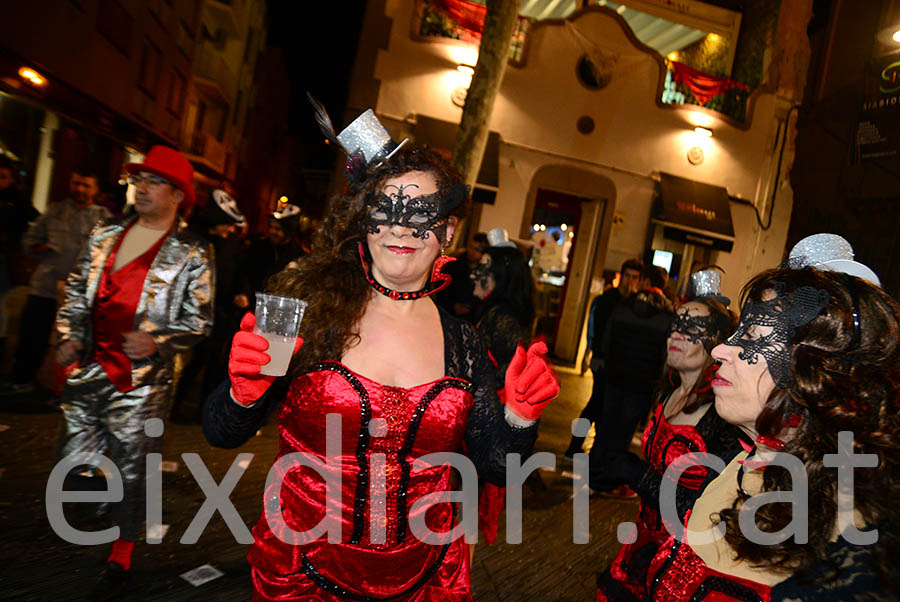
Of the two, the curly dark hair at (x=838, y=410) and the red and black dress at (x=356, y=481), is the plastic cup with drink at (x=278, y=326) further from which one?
the curly dark hair at (x=838, y=410)

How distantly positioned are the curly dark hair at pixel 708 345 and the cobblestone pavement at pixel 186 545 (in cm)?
155

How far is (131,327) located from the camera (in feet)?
9.74

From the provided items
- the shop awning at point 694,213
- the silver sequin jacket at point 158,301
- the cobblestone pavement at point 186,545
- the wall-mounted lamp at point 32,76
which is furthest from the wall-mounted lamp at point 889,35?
the wall-mounted lamp at point 32,76

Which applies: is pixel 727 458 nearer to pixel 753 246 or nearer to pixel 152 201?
pixel 152 201

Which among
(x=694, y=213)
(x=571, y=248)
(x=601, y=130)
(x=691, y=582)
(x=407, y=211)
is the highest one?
(x=601, y=130)

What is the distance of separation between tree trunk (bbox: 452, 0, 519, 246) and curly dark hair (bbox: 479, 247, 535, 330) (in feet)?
8.60

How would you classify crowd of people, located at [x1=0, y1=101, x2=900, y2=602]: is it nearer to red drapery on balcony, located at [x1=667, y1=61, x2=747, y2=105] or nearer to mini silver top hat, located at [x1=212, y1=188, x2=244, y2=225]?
mini silver top hat, located at [x1=212, y1=188, x2=244, y2=225]

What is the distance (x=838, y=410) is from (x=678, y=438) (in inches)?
53.6

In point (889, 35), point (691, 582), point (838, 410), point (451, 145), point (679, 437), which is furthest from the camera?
point (451, 145)

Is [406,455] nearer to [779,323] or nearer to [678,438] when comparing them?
[779,323]

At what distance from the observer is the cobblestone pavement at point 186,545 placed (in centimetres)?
301

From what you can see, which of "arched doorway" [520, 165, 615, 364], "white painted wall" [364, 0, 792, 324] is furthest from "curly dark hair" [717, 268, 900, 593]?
"arched doorway" [520, 165, 615, 364]

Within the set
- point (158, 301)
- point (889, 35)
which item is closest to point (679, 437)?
point (158, 301)

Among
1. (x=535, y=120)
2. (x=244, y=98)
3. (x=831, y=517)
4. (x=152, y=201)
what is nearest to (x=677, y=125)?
(x=535, y=120)
